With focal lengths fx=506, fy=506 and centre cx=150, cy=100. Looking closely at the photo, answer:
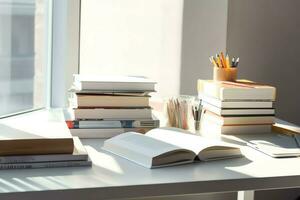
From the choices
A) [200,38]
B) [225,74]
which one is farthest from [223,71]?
[200,38]

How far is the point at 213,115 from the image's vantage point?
5.20 feet

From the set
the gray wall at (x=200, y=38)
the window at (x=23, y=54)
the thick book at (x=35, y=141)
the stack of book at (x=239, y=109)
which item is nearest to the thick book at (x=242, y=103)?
the stack of book at (x=239, y=109)

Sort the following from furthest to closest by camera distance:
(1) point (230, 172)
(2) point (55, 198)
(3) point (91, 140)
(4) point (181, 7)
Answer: (4) point (181, 7) < (3) point (91, 140) < (1) point (230, 172) < (2) point (55, 198)

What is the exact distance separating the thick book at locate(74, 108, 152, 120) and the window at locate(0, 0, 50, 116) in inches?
16.2

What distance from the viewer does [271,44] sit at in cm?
207

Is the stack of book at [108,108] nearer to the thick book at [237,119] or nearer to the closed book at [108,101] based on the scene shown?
the closed book at [108,101]

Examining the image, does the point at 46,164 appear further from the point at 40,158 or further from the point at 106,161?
the point at 106,161

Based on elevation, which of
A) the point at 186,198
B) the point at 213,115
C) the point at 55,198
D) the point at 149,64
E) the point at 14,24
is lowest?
the point at 186,198

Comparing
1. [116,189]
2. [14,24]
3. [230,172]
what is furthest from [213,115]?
[14,24]

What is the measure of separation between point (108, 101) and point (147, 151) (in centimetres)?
31

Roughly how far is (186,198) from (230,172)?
86cm

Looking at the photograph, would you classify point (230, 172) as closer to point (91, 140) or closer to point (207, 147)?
point (207, 147)

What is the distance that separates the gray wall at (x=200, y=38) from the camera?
1.94 m

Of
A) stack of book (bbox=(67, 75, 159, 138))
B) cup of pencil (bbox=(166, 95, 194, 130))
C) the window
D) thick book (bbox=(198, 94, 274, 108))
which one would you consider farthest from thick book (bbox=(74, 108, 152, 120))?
the window
